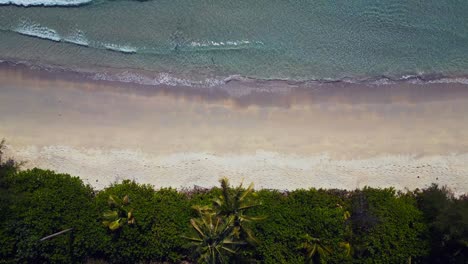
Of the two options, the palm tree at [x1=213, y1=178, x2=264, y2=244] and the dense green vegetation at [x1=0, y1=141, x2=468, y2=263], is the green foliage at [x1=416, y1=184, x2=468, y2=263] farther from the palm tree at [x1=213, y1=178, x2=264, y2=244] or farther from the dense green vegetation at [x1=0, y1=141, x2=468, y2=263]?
the palm tree at [x1=213, y1=178, x2=264, y2=244]

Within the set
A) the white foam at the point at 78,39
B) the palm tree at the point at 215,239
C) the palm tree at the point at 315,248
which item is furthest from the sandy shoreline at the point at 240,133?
the palm tree at the point at 215,239

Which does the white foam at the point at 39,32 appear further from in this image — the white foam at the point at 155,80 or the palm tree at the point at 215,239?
the palm tree at the point at 215,239

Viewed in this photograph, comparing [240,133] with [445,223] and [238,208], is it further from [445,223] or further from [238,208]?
[445,223]

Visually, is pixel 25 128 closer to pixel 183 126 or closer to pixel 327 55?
pixel 183 126

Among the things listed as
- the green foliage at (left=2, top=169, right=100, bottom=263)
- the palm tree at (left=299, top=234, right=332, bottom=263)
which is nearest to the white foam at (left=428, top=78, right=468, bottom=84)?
the palm tree at (left=299, top=234, right=332, bottom=263)

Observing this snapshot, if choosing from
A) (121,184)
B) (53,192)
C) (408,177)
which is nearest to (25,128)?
(53,192)

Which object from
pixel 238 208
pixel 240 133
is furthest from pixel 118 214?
pixel 240 133
